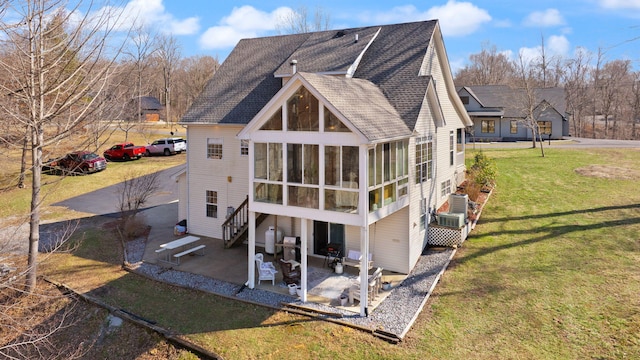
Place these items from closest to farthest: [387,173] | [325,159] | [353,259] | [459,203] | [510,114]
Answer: [325,159] → [387,173] → [353,259] → [459,203] → [510,114]

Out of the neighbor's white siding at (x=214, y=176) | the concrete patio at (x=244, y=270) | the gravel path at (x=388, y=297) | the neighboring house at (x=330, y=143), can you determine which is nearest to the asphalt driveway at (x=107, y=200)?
the neighbor's white siding at (x=214, y=176)

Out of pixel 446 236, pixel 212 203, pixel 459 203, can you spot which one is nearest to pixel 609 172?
pixel 459 203

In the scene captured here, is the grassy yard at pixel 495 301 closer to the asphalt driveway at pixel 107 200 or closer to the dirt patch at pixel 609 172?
the asphalt driveway at pixel 107 200

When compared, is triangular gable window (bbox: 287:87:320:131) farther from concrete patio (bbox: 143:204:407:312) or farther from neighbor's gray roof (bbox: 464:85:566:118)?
neighbor's gray roof (bbox: 464:85:566:118)

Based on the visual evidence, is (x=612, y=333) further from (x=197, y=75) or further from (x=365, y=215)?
(x=197, y=75)

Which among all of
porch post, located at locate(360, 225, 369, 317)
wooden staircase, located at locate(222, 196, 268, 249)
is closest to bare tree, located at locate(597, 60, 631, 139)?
wooden staircase, located at locate(222, 196, 268, 249)

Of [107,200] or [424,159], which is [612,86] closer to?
[424,159]

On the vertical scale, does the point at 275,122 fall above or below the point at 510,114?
below
